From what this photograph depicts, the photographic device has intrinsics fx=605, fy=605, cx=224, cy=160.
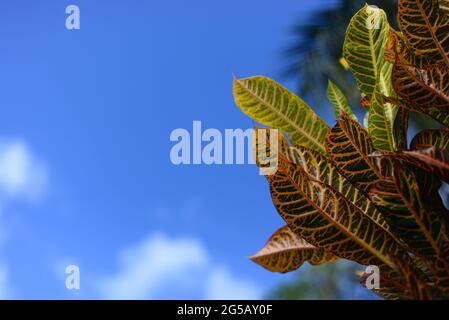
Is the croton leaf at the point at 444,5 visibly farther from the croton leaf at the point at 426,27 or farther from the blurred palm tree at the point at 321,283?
the blurred palm tree at the point at 321,283

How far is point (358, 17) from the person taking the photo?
36.5 inches

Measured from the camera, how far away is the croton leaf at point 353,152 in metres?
0.81

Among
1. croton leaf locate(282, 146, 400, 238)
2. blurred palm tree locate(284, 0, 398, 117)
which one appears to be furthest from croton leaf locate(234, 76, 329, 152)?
blurred palm tree locate(284, 0, 398, 117)

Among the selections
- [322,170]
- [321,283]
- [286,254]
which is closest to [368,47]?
[322,170]

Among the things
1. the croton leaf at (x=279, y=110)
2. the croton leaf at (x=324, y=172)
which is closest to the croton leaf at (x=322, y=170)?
the croton leaf at (x=324, y=172)

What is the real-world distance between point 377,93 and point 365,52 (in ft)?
0.38

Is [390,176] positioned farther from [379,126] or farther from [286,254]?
[286,254]

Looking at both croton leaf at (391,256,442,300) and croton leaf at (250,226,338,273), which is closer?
croton leaf at (391,256,442,300)

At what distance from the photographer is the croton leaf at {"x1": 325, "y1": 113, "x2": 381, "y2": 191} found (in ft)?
2.67

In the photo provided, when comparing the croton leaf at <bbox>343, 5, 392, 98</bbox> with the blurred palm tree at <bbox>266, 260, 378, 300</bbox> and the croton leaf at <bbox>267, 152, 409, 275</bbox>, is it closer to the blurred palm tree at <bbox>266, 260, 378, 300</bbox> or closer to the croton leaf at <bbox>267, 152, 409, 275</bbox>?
the croton leaf at <bbox>267, 152, 409, 275</bbox>

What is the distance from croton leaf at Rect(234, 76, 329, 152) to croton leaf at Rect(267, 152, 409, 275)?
6.2 inches

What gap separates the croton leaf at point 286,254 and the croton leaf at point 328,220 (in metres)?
0.14
